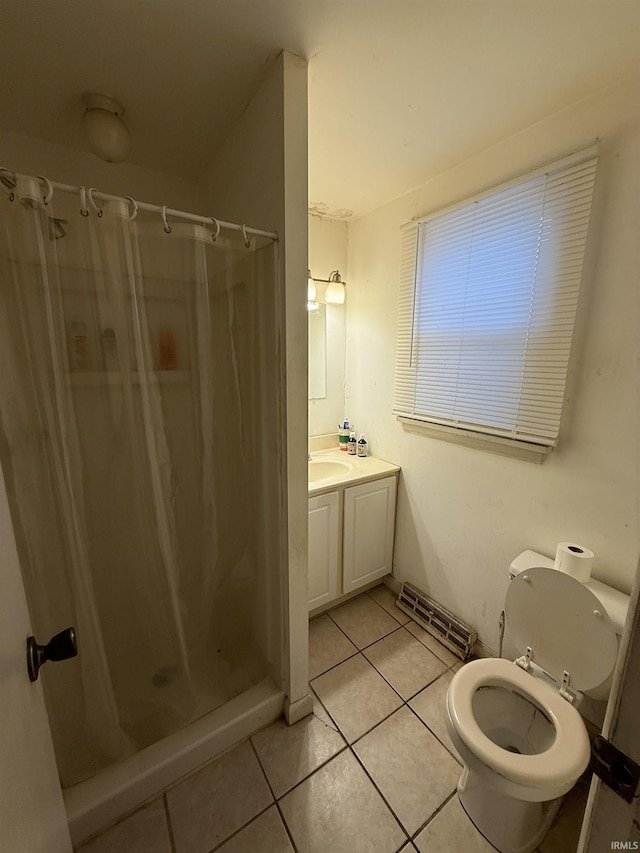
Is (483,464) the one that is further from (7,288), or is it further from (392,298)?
(7,288)

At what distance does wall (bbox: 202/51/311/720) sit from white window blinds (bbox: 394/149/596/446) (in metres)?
0.85

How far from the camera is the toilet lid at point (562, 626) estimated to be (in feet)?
3.38

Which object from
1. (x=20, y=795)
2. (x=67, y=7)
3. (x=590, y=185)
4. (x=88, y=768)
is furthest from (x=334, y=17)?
(x=88, y=768)

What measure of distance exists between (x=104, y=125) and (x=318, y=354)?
1412 mm

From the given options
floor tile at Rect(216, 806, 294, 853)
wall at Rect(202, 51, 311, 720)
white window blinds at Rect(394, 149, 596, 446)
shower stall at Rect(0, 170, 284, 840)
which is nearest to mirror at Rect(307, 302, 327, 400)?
white window blinds at Rect(394, 149, 596, 446)

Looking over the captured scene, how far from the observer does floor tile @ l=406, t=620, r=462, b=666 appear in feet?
5.40

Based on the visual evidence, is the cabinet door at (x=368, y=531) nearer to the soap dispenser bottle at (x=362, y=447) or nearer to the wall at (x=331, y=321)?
the soap dispenser bottle at (x=362, y=447)

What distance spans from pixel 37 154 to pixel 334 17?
49.6 inches

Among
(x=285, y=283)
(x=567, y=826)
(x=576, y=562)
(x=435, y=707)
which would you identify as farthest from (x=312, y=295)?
(x=567, y=826)

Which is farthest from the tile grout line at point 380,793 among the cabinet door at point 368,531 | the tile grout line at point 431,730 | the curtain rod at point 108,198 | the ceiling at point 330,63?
the ceiling at point 330,63

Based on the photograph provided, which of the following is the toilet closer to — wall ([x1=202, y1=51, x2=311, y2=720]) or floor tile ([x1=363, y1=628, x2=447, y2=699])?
floor tile ([x1=363, y1=628, x2=447, y2=699])

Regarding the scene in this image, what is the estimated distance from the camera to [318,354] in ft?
7.16

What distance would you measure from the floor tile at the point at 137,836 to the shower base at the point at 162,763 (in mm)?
23

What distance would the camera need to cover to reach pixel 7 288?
0.83 meters
